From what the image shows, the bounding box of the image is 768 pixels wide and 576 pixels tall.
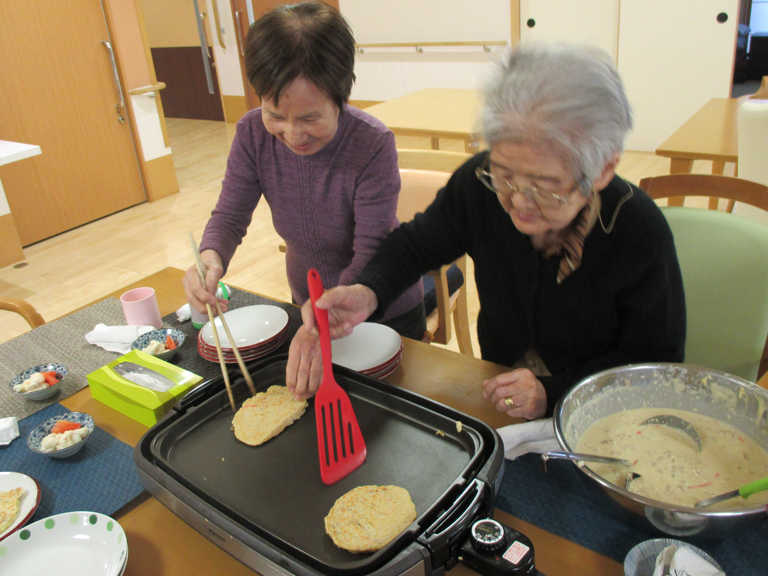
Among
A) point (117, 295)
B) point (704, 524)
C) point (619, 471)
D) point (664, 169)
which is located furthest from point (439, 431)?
point (664, 169)

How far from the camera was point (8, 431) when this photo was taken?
104cm

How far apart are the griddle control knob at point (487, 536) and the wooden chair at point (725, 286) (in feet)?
2.76

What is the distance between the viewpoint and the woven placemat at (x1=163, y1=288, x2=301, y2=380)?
121 centimetres

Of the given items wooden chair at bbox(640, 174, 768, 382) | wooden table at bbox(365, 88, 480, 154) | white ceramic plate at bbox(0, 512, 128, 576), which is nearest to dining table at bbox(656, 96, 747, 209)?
wooden table at bbox(365, 88, 480, 154)

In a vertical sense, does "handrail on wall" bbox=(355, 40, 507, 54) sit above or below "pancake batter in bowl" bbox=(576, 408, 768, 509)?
above

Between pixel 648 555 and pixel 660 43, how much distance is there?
5.05 meters

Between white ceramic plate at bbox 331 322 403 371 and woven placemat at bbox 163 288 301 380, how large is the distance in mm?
140

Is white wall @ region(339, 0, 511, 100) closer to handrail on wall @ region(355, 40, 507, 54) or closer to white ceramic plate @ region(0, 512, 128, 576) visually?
handrail on wall @ region(355, 40, 507, 54)

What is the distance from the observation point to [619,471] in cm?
82

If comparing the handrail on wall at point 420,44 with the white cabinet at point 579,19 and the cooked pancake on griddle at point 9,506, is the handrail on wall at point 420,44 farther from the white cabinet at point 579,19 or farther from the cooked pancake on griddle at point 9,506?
the cooked pancake on griddle at point 9,506

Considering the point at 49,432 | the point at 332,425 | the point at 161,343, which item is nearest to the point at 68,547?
the point at 49,432

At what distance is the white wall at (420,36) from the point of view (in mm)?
5477

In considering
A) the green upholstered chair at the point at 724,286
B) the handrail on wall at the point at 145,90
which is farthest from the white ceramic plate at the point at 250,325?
the handrail on wall at the point at 145,90

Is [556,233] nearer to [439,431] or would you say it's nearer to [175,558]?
[439,431]
